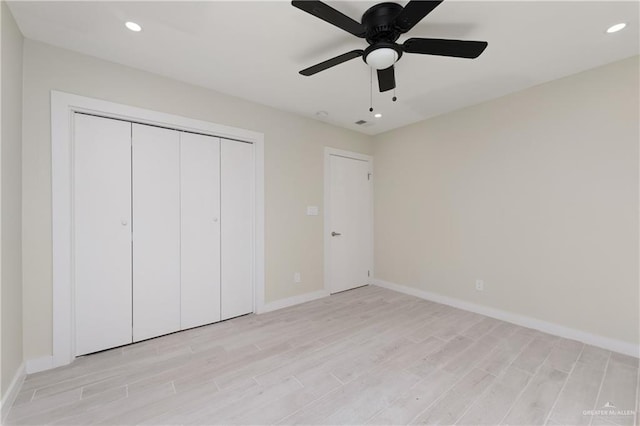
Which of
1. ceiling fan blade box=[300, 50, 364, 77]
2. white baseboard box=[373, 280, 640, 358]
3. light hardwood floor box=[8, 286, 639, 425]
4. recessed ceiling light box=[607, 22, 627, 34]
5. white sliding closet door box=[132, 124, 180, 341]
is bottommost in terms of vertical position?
light hardwood floor box=[8, 286, 639, 425]

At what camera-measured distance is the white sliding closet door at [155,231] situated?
2521 millimetres

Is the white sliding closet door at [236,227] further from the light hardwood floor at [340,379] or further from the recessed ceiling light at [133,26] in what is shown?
the recessed ceiling light at [133,26]

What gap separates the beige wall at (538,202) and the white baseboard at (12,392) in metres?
4.07

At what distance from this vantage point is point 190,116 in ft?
9.02

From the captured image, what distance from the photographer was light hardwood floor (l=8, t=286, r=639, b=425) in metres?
1.63

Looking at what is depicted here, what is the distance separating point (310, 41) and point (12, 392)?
126 inches

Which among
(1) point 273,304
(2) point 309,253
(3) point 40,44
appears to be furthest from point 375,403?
(3) point 40,44

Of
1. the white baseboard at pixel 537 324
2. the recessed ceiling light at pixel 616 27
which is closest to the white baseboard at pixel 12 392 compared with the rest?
the white baseboard at pixel 537 324

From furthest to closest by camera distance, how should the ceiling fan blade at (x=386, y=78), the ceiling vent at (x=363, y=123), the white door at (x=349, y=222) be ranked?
the white door at (x=349, y=222) < the ceiling vent at (x=363, y=123) < the ceiling fan blade at (x=386, y=78)

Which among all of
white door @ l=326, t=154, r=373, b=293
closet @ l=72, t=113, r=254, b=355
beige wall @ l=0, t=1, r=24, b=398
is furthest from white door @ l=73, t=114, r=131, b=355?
white door @ l=326, t=154, r=373, b=293

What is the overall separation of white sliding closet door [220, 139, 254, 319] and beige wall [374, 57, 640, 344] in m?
2.35

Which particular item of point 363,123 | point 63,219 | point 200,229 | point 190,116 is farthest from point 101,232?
point 363,123

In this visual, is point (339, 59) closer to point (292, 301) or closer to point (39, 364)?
point (292, 301)

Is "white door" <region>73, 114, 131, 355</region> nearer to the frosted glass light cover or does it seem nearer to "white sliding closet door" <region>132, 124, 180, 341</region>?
"white sliding closet door" <region>132, 124, 180, 341</region>
